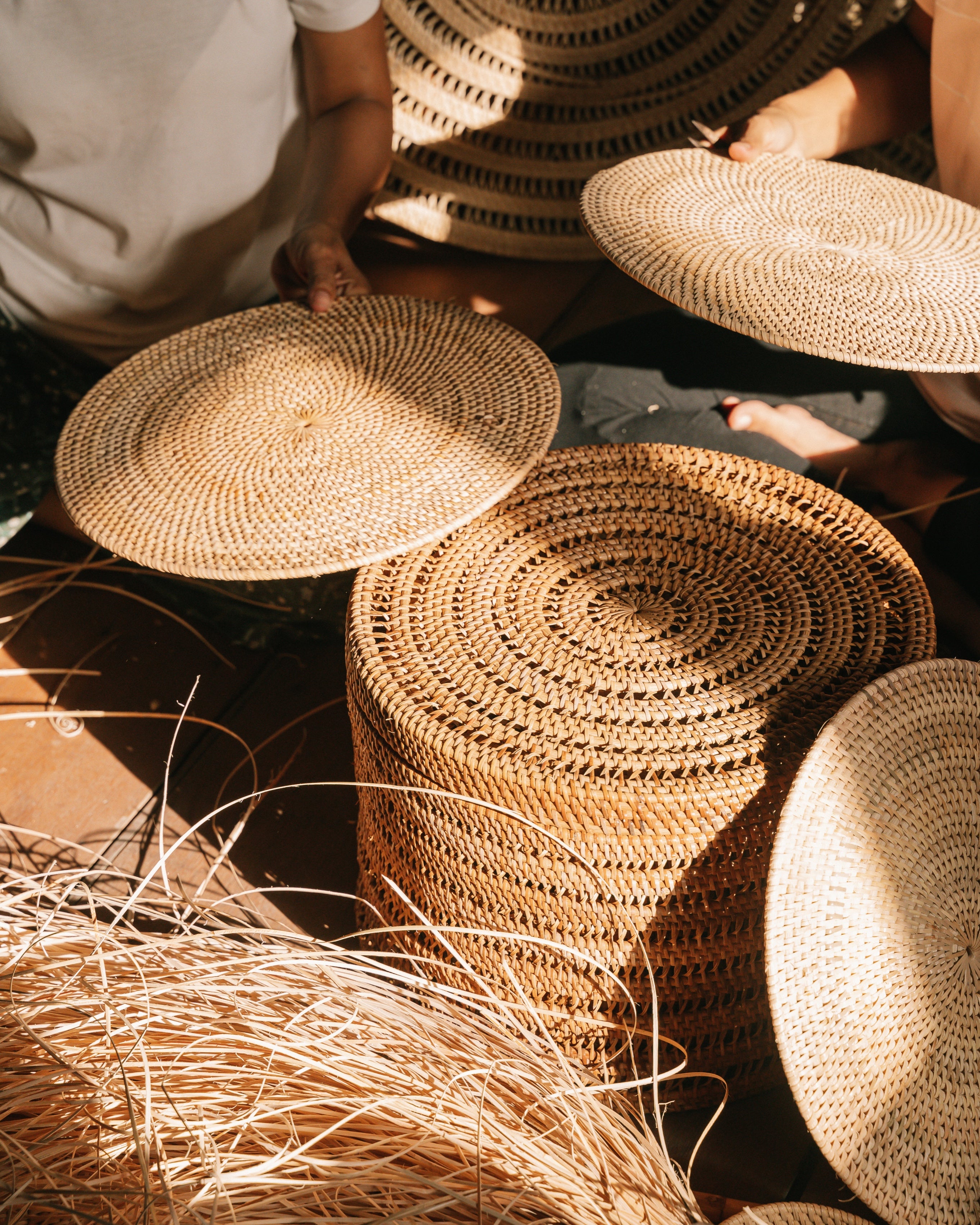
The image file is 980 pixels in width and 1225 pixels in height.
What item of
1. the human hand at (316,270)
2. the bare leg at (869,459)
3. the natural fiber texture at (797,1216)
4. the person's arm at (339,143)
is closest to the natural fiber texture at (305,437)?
the human hand at (316,270)

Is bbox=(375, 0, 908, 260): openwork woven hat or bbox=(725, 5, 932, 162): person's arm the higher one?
bbox=(725, 5, 932, 162): person's arm

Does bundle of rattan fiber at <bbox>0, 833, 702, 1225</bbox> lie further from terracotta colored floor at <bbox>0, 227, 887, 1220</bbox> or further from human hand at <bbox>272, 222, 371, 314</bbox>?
human hand at <bbox>272, 222, 371, 314</bbox>

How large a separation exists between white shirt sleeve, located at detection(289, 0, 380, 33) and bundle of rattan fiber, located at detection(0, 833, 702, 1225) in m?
0.95

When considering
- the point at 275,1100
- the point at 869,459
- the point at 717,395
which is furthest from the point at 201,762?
the point at 869,459

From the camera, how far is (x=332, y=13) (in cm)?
112

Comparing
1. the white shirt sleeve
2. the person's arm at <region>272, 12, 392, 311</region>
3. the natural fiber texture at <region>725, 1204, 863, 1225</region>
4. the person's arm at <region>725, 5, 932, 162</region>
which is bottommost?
the natural fiber texture at <region>725, 1204, 863, 1225</region>

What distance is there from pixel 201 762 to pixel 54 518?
48 cm

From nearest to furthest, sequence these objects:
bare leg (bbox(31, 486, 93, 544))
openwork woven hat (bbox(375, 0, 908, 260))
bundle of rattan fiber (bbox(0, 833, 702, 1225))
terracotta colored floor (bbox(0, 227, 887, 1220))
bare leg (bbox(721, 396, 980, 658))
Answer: bundle of rattan fiber (bbox(0, 833, 702, 1225)) → terracotta colored floor (bbox(0, 227, 887, 1220)) → bare leg (bbox(721, 396, 980, 658)) → bare leg (bbox(31, 486, 93, 544)) → openwork woven hat (bbox(375, 0, 908, 260))

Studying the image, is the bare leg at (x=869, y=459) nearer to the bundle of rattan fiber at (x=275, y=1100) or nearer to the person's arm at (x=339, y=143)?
the person's arm at (x=339, y=143)

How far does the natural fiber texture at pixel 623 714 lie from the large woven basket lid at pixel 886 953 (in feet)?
0.13

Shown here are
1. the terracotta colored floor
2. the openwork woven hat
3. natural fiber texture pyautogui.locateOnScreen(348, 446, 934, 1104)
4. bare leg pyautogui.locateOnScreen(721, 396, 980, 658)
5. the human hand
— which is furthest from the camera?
the openwork woven hat

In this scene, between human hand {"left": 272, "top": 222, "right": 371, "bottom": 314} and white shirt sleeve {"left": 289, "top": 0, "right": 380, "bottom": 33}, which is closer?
human hand {"left": 272, "top": 222, "right": 371, "bottom": 314}

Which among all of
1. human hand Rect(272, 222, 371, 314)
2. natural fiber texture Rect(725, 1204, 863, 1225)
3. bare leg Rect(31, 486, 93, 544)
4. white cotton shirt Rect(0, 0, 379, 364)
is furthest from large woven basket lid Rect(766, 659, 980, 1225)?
bare leg Rect(31, 486, 93, 544)

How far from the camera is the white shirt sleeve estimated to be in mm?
1113
